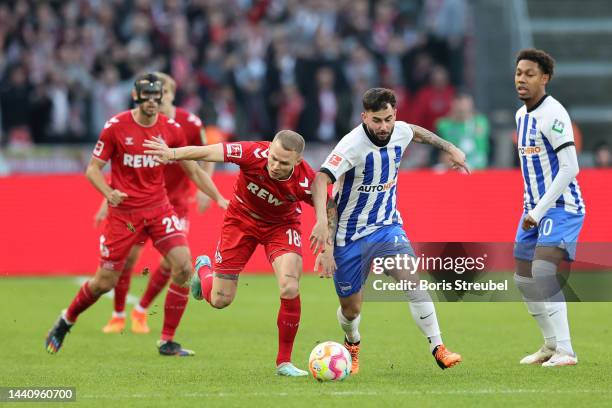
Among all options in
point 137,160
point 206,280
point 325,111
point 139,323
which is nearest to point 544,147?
point 206,280

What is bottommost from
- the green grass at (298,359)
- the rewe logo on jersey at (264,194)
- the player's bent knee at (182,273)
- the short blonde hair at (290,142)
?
the green grass at (298,359)

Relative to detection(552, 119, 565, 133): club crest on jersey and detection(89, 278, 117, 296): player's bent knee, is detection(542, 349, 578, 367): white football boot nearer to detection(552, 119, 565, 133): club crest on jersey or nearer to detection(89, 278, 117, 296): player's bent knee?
detection(552, 119, 565, 133): club crest on jersey

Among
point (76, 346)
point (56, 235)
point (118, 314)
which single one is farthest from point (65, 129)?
point (76, 346)

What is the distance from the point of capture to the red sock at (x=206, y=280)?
363 inches

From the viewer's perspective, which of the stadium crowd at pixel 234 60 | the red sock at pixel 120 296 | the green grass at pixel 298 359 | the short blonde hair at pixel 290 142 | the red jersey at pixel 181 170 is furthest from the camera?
the stadium crowd at pixel 234 60

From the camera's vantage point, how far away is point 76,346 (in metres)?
10.5

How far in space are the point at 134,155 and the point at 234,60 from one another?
10.5m

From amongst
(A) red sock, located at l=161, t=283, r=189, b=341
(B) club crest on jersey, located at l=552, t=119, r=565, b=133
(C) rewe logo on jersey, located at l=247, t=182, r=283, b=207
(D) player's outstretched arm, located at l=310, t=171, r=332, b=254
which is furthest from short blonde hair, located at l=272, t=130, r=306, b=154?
(A) red sock, located at l=161, t=283, r=189, b=341

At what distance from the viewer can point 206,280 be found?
366 inches

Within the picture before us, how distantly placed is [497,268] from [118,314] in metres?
3.95

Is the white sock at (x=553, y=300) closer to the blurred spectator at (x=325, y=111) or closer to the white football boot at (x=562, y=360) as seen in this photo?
the white football boot at (x=562, y=360)

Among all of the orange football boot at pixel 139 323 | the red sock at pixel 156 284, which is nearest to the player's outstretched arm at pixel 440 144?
the red sock at pixel 156 284

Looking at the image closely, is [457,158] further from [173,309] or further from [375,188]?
[173,309]

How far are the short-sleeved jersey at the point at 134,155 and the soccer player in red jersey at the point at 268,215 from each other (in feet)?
4.79
